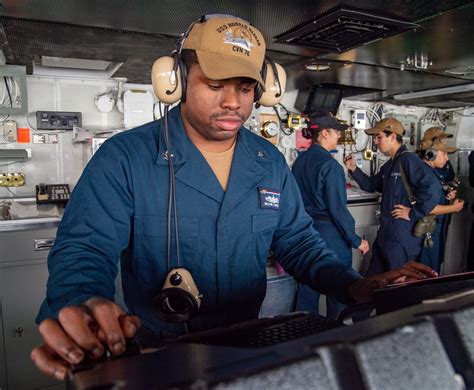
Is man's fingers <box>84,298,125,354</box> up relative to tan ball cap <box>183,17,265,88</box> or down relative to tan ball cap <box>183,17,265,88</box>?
down

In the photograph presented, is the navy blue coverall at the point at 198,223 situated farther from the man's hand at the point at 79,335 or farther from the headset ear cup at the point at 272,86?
the man's hand at the point at 79,335

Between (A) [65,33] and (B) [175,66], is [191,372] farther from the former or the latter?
(A) [65,33]

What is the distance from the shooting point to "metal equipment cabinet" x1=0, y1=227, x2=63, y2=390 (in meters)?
2.96

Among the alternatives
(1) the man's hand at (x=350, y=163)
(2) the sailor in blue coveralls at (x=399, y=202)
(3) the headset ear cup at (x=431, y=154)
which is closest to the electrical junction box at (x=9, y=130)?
(2) the sailor in blue coveralls at (x=399, y=202)

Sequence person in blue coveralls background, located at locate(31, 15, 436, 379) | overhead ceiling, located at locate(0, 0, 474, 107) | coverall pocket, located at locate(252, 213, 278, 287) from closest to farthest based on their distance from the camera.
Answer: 1. person in blue coveralls background, located at locate(31, 15, 436, 379)
2. coverall pocket, located at locate(252, 213, 278, 287)
3. overhead ceiling, located at locate(0, 0, 474, 107)

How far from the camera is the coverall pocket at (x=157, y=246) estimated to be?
52.2 inches

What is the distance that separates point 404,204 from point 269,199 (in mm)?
2994

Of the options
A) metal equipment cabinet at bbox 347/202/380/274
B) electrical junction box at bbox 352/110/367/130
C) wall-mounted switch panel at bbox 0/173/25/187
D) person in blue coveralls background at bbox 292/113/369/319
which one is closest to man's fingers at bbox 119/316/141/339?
person in blue coveralls background at bbox 292/113/369/319

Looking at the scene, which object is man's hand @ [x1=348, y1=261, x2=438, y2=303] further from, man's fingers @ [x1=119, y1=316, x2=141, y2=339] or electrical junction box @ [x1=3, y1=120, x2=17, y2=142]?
electrical junction box @ [x1=3, y1=120, x2=17, y2=142]

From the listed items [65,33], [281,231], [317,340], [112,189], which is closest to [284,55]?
[65,33]

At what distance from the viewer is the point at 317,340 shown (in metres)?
0.53

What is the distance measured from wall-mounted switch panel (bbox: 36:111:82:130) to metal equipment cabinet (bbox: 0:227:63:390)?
3.65 ft

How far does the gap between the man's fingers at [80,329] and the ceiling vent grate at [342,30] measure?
2.09 m

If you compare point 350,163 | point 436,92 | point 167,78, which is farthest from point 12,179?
point 436,92
